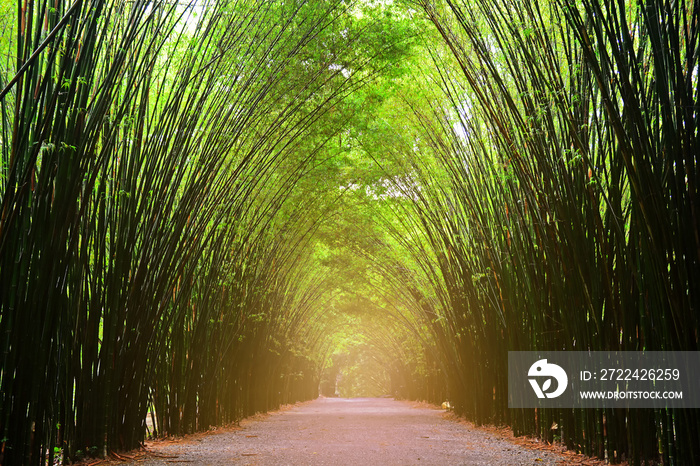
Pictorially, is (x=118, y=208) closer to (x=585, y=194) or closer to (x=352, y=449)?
(x=352, y=449)

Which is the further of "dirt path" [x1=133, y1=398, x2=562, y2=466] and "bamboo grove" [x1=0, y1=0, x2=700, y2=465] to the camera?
"dirt path" [x1=133, y1=398, x2=562, y2=466]

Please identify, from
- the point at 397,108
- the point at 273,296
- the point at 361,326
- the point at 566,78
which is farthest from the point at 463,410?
the point at 361,326

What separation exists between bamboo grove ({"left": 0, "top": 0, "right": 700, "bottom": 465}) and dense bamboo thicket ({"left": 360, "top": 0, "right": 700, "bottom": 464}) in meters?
0.02

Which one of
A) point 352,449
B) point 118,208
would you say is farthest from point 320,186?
point 118,208

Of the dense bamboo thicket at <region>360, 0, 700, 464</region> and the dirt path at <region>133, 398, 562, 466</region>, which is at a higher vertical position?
the dense bamboo thicket at <region>360, 0, 700, 464</region>

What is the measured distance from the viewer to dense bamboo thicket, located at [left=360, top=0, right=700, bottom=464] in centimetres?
209

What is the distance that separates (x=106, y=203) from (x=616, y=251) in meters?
2.54

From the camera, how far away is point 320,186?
727 cm

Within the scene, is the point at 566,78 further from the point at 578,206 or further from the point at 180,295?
the point at 180,295

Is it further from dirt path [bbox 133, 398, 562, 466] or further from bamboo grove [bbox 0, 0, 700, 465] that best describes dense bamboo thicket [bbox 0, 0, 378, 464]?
dirt path [bbox 133, 398, 562, 466]

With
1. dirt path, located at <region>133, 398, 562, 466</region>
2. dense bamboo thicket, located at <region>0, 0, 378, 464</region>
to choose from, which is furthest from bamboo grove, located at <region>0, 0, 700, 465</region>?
dirt path, located at <region>133, 398, 562, 466</region>

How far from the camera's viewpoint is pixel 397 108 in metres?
6.25

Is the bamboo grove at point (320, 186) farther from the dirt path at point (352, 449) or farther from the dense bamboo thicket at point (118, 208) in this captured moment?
the dirt path at point (352, 449)

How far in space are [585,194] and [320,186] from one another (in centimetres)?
458
